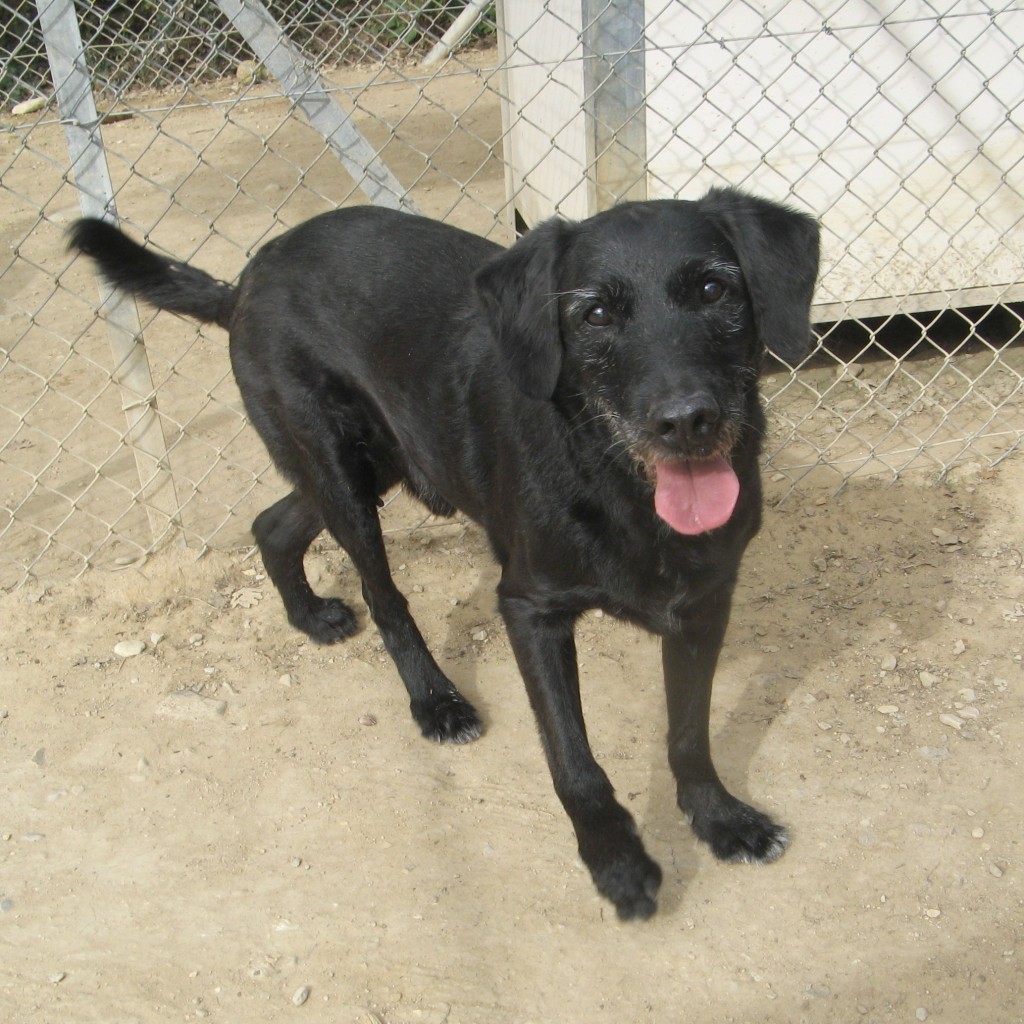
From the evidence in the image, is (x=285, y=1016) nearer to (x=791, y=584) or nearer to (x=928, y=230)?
(x=791, y=584)

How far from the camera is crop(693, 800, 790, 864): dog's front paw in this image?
8.16ft

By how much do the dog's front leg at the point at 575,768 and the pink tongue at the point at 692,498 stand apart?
1.35ft

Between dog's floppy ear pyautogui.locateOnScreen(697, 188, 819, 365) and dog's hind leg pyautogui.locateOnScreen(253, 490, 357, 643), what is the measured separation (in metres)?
1.55

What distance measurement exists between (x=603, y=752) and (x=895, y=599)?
1047 mm

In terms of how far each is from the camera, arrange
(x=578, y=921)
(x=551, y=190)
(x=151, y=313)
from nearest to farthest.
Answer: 1. (x=578, y=921)
2. (x=551, y=190)
3. (x=151, y=313)

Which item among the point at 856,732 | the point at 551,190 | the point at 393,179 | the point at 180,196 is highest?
the point at 393,179

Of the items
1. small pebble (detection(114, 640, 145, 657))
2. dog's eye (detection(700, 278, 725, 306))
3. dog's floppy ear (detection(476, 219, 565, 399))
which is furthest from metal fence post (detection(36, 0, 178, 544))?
dog's eye (detection(700, 278, 725, 306))

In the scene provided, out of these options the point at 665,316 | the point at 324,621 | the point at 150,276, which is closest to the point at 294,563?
the point at 324,621

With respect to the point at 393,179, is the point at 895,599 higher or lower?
lower

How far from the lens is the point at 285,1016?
2209 millimetres

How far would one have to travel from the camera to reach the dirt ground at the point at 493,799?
225 cm

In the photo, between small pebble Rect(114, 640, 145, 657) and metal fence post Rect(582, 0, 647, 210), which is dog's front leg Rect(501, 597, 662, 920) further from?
metal fence post Rect(582, 0, 647, 210)

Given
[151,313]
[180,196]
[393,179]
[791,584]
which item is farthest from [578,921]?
[180,196]

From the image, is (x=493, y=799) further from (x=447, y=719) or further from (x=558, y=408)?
(x=558, y=408)
